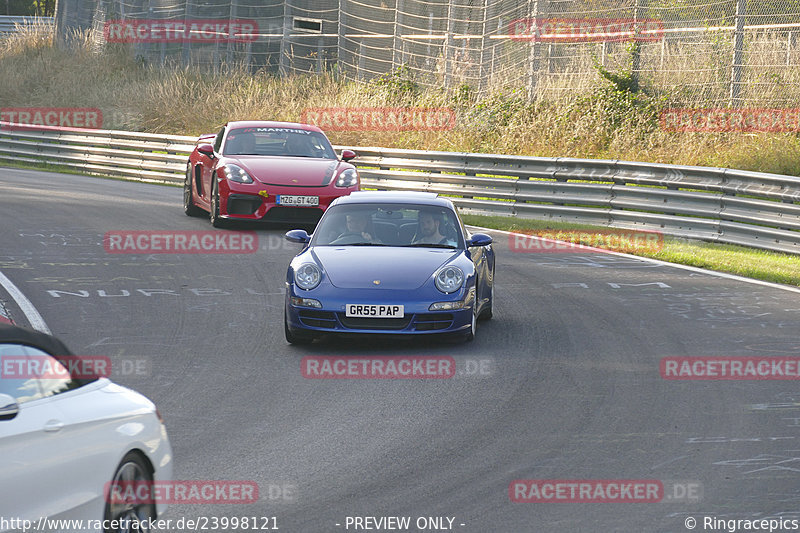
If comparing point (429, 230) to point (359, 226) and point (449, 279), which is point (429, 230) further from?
point (449, 279)

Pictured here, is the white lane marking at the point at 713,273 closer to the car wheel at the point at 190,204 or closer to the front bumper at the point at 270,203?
the front bumper at the point at 270,203

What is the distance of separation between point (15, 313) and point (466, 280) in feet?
14.2

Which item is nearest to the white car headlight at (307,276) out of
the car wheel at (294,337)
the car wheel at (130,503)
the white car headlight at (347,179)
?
the car wheel at (294,337)

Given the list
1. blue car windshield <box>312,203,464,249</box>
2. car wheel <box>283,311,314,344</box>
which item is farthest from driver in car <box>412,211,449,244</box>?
car wheel <box>283,311,314,344</box>

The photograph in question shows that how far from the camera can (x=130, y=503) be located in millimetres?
4961

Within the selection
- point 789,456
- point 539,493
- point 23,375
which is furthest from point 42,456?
point 789,456

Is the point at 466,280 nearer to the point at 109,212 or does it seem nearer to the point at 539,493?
the point at 539,493

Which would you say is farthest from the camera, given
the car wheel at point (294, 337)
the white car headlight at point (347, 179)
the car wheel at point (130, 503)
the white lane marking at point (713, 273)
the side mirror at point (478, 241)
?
the white car headlight at point (347, 179)

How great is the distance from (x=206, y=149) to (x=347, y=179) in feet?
7.93

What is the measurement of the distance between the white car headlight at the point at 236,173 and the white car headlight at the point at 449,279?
741cm

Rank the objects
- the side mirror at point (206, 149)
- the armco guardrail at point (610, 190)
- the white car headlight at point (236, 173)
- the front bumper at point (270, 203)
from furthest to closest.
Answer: the side mirror at point (206, 149), the white car headlight at point (236, 173), the front bumper at point (270, 203), the armco guardrail at point (610, 190)

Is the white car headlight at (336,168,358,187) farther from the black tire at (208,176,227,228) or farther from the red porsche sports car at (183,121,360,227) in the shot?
the black tire at (208,176,227,228)

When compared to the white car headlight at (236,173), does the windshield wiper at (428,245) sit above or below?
below

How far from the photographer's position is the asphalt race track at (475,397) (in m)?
6.03
